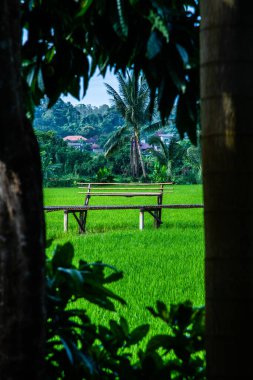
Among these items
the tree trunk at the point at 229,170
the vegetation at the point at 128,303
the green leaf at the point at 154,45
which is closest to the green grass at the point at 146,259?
the vegetation at the point at 128,303

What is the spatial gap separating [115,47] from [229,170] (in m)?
0.48

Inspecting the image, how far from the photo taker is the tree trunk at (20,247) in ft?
5.09

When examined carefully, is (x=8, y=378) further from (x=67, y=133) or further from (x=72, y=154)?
(x=67, y=133)

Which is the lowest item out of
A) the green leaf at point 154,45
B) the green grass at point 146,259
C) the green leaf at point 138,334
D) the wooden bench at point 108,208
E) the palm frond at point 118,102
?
the green grass at point 146,259

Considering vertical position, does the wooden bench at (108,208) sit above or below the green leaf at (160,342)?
below

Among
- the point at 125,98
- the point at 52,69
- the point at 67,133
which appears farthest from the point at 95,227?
the point at 67,133

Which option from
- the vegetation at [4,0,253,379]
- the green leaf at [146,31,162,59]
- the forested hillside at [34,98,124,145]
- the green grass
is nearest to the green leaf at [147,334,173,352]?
the vegetation at [4,0,253,379]

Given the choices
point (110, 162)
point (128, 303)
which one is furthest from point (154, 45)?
point (110, 162)

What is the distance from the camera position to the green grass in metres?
5.60

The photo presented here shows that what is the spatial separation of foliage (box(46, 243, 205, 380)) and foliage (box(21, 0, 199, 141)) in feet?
1.48

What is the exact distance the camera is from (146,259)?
8.15m

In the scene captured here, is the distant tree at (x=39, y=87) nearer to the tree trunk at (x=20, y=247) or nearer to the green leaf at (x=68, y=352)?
the tree trunk at (x=20, y=247)

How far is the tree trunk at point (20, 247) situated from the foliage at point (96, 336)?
135 millimetres

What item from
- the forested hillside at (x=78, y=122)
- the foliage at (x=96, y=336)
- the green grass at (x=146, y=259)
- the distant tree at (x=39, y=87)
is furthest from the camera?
the forested hillside at (x=78, y=122)
